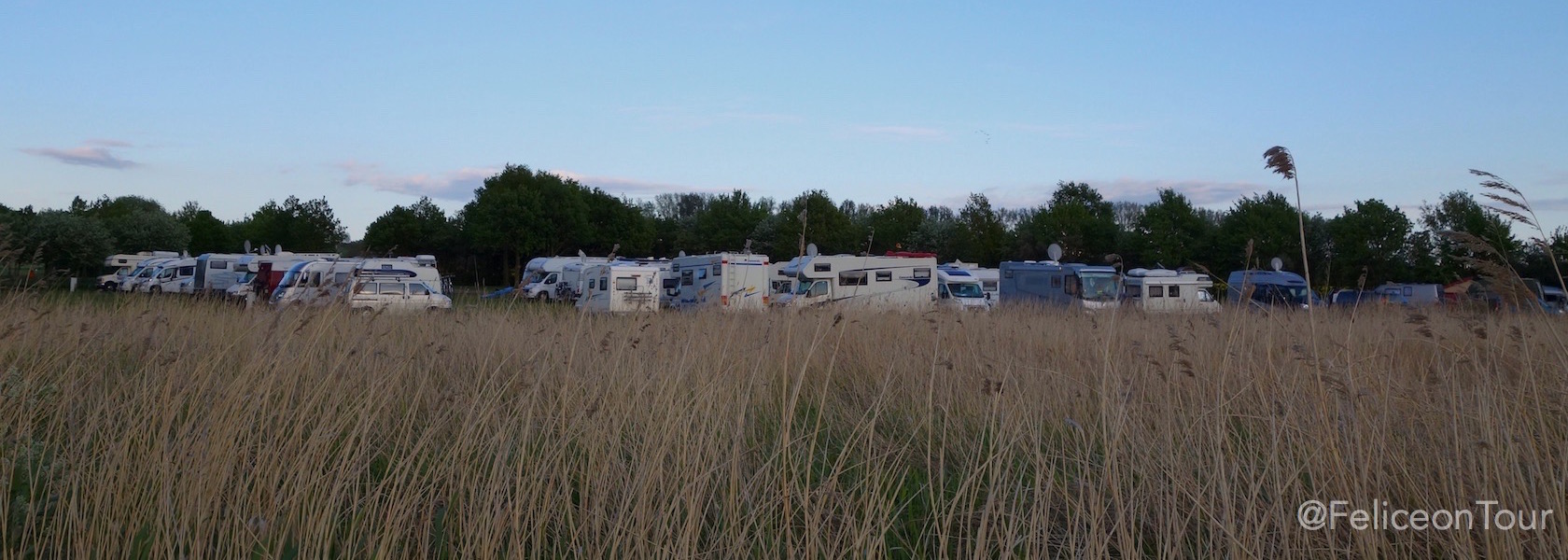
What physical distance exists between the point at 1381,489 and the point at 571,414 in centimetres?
305

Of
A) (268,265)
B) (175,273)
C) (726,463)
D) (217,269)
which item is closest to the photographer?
(726,463)

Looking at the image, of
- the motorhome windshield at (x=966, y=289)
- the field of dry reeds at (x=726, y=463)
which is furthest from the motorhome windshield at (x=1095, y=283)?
the field of dry reeds at (x=726, y=463)

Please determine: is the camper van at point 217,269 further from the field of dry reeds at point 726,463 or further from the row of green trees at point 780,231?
the field of dry reeds at point 726,463

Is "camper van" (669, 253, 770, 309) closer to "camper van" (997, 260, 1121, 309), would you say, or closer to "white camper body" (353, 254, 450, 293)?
"white camper body" (353, 254, 450, 293)

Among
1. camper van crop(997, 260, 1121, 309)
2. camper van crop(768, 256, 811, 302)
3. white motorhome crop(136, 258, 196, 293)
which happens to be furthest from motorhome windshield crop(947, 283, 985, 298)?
white motorhome crop(136, 258, 196, 293)

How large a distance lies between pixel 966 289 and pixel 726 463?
2468cm

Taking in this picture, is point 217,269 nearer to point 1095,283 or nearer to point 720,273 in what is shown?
point 720,273

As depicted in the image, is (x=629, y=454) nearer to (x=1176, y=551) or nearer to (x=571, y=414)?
(x=571, y=414)

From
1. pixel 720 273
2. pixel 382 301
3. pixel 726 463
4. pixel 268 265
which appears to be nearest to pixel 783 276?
pixel 720 273

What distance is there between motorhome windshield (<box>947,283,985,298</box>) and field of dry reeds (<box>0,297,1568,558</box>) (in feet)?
71.1

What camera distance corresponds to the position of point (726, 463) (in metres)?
3.62

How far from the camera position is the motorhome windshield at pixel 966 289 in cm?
2733

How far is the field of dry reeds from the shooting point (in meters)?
3.05

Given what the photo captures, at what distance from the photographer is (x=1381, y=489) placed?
3.25 m
